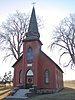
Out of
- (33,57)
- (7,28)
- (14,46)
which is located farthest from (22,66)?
(7,28)

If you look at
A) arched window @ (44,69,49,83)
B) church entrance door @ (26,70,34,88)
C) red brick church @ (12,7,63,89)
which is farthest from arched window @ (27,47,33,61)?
arched window @ (44,69,49,83)

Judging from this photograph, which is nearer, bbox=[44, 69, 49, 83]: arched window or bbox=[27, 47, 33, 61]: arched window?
bbox=[44, 69, 49, 83]: arched window

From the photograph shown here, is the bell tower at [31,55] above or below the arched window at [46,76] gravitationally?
above

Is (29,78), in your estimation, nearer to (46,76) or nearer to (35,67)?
(35,67)

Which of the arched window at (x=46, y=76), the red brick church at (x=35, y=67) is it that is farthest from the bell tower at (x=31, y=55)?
the arched window at (x=46, y=76)

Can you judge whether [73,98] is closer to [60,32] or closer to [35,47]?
[35,47]

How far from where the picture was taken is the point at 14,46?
140 ft

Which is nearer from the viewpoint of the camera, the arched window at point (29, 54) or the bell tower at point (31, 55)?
the bell tower at point (31, 55)

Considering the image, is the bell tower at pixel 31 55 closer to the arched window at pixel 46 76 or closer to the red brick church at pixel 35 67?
the red brick church at pixel 35 67

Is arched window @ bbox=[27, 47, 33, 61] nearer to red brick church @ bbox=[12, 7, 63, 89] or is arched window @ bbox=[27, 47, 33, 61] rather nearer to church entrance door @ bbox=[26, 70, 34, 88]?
red brick church @ bbox=[12, 7, 63, 89]

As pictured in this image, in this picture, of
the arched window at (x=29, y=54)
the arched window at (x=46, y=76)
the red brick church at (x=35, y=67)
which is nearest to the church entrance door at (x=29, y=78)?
the red brick church at (x=35, y=67)

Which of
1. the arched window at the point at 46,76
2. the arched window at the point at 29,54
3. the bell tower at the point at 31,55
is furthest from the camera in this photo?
the arched window at the point at 29,54

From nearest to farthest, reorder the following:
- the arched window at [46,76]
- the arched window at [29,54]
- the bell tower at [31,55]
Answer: the bell tower at [31,55], the arched window at [46,76], the arched window at [29,54]

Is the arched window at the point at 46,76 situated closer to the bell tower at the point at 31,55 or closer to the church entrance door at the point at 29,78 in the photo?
the bell tower at the point at 31,55
